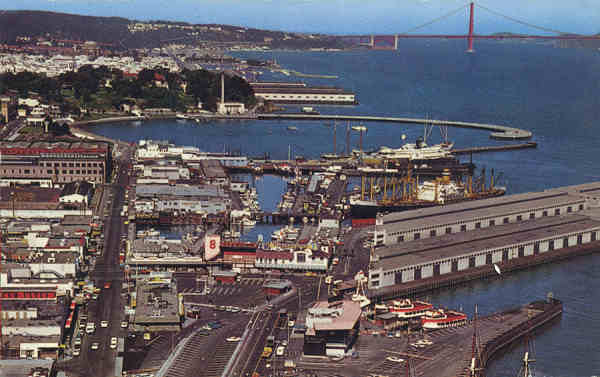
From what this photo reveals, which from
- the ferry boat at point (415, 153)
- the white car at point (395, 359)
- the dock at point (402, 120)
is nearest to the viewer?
the white car at point (395, 359)

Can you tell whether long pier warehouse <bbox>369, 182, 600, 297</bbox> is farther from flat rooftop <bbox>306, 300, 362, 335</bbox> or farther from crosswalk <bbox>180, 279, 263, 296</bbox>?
flat rooftop <bbox>306, 300, 362, 335</bbox>

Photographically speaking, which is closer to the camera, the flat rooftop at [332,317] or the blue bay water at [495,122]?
the flat rooftop at [332,317]

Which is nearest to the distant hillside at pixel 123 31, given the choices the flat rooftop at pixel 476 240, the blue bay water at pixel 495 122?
the blue bay water at pixel 495 122

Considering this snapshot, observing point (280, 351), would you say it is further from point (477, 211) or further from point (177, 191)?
point (177, 191)

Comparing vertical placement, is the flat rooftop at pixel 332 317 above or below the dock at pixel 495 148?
above

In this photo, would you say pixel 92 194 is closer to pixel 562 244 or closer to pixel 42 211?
pixel 42 211

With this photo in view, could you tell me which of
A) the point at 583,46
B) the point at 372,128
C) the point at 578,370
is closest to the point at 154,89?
the point at 372,128

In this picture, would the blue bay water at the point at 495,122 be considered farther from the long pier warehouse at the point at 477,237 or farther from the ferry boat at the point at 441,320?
the ferry boat at the point at 441,320
